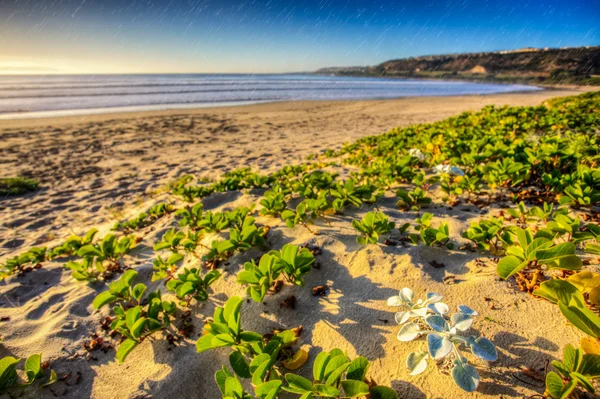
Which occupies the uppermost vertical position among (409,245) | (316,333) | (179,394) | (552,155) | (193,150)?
(552,155)

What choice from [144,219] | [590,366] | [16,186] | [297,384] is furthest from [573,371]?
[16,186]

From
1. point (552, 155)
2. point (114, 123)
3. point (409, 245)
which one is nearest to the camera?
point (409, 245)

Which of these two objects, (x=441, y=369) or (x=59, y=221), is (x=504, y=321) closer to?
(x=441, y=369)

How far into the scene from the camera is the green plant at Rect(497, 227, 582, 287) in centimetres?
150

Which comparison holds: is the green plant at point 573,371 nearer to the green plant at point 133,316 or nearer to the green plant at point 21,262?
the green plant at point 133,316

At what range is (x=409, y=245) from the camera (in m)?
2.50

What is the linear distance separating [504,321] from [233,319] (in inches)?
59.5

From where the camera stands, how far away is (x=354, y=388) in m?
1.27

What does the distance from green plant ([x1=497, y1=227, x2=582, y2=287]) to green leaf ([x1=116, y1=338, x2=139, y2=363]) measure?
2283 millimetres

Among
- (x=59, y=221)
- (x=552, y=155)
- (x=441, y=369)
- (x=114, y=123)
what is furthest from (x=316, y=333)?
(x=114, y=123)

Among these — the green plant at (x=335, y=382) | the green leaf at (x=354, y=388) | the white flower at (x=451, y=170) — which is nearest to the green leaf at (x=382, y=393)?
the green plant at (x=335, y=382)

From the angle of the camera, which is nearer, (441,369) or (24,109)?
(441,369)

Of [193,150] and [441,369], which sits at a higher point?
[441,369]

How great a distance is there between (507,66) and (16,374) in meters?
92.8
